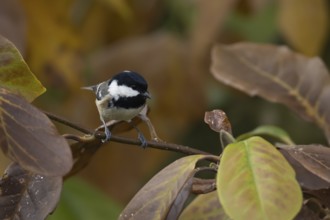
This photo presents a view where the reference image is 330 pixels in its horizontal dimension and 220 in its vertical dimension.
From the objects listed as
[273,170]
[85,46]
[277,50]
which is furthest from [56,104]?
[273,170]

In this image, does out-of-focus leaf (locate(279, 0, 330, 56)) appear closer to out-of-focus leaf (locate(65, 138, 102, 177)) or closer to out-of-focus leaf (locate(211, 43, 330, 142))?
out-of-focus leaf (locate(211, 43, 330, 142))

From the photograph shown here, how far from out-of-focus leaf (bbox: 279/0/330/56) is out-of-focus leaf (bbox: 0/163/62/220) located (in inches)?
53.6

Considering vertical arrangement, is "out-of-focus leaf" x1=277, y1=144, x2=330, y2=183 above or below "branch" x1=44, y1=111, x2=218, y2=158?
above

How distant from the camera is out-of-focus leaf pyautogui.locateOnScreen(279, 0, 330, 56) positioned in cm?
263

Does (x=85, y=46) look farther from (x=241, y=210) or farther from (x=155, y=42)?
(x=241, y=210)

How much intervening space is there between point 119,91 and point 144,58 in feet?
4.14

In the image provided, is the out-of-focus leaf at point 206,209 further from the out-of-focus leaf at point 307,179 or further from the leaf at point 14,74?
the leaf at point 14,74

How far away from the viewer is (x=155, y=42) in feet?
10.3

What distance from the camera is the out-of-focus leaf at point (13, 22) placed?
1.99 m

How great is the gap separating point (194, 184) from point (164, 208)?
153 mm

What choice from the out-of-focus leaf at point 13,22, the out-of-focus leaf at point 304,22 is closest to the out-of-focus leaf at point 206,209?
the out-of-focus leaf at point 13,22

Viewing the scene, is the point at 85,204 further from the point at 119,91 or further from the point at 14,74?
the point at 14,74

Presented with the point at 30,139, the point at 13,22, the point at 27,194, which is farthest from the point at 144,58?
the point at 30,139

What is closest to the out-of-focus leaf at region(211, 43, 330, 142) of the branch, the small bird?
the small bird
